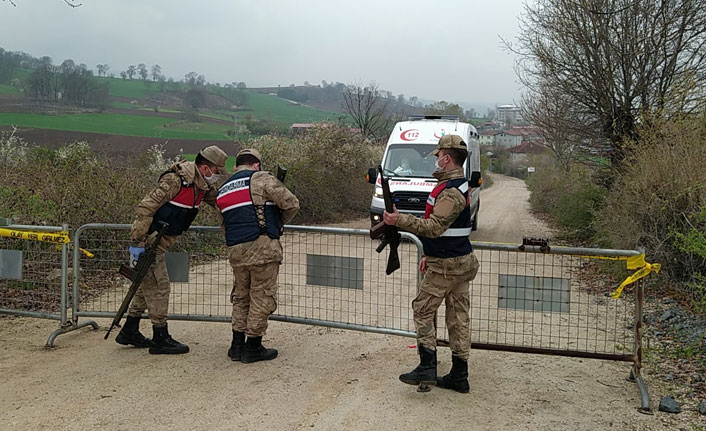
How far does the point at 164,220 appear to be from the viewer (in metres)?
5.64

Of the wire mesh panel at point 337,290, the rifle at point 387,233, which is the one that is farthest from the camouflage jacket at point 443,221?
the wire mesh panel at point 337,290

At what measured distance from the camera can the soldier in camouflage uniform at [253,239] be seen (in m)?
5.38

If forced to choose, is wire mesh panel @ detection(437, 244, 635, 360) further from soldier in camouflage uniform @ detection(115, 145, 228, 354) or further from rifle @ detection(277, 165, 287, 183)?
soldier in camouflage uniform @ detection(115, 145, 228, 354)

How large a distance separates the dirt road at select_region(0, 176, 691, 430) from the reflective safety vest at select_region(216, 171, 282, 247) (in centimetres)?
125

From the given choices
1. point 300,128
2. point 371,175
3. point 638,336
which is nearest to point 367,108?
point 300,128

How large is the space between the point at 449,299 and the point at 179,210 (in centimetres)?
272

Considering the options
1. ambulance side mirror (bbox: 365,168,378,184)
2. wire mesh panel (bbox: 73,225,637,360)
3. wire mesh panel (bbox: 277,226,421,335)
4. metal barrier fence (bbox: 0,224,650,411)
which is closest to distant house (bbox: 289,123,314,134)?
ambulance side mirror (bbox: 365,168,378,184)

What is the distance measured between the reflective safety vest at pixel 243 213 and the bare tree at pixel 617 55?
30.0 ft

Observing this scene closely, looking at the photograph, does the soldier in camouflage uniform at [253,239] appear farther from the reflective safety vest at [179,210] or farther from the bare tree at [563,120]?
the bare tree at [563,120]

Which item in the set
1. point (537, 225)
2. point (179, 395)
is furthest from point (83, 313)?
point (537, 225)

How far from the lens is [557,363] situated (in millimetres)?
5680

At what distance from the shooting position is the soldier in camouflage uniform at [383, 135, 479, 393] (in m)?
4.68

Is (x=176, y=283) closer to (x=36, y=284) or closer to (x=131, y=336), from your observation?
(x=131, y=336)

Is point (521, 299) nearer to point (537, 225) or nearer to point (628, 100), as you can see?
point (628, 100)
